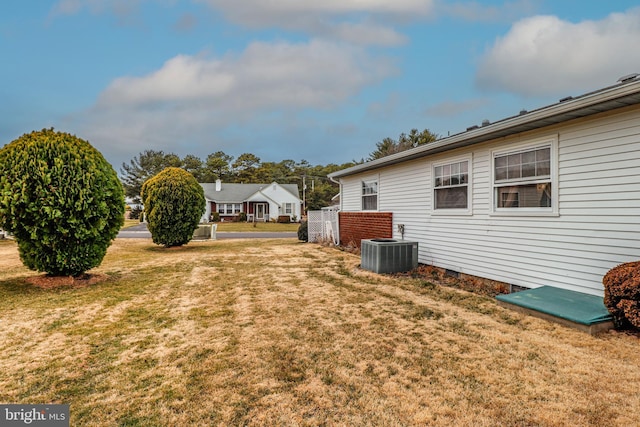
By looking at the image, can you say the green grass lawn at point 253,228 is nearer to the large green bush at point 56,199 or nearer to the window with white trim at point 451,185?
the large green bush at point 56,199

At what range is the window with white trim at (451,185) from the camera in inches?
261

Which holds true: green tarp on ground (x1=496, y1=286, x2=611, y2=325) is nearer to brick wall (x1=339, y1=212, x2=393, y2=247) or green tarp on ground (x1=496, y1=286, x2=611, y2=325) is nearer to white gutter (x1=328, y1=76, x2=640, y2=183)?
white gutter (x1=328, y1=76, x2=640, y2=183)

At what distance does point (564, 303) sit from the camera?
4.15m

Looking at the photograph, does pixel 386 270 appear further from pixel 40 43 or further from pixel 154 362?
pixel 40 43

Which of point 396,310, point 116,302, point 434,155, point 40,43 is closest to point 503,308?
point 396,310

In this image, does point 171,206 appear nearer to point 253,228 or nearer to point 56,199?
point 56,199

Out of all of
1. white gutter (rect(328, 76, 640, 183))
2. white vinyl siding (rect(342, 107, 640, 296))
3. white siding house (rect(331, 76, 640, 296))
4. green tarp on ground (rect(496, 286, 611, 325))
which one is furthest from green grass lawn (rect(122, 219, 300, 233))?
green tarp on ground (rect(496, 286, 611, 325))

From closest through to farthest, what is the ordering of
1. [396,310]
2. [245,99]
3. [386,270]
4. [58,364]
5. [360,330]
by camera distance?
[58,364]
[360,330]
[396,310]
[386,270]
[245,99]

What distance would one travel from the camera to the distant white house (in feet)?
120

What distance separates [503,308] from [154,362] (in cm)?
460

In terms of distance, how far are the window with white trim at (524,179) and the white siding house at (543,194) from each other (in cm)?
2

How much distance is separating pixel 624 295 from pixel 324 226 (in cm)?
1124

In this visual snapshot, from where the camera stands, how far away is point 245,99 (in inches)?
1085

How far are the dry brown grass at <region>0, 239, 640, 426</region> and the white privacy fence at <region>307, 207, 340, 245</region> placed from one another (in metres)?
7.88
